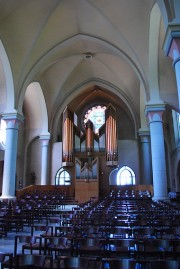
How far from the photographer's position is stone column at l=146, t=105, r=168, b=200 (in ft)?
44.7

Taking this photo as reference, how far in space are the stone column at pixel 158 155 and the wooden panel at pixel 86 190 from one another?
5816 mm

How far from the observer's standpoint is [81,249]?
13.3 ft

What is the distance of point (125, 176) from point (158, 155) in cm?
1131

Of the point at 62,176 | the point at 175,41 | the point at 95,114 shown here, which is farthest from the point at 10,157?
the point at 95,114

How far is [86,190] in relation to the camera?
1894 centimetres

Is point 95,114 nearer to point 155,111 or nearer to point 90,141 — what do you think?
point 90,141

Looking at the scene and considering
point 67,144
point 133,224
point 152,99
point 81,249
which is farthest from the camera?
point 67,144

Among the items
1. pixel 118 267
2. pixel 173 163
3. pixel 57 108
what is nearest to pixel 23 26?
pixel 57 108

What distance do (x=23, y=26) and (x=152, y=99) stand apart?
8137mm

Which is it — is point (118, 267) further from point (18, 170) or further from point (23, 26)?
point (18, 170)

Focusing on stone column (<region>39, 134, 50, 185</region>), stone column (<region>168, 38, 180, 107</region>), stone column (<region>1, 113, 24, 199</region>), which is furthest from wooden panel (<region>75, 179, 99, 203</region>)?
stone column (<region>168, 38, 180, 107</region>)

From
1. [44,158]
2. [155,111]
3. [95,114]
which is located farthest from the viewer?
[95,114]

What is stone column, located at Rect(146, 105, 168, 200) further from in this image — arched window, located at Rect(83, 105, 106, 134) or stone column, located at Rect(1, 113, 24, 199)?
arched window, located at Rect(83, 105, 106, 134)

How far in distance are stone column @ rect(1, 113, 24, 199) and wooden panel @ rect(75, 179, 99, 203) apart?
4.95 metres
